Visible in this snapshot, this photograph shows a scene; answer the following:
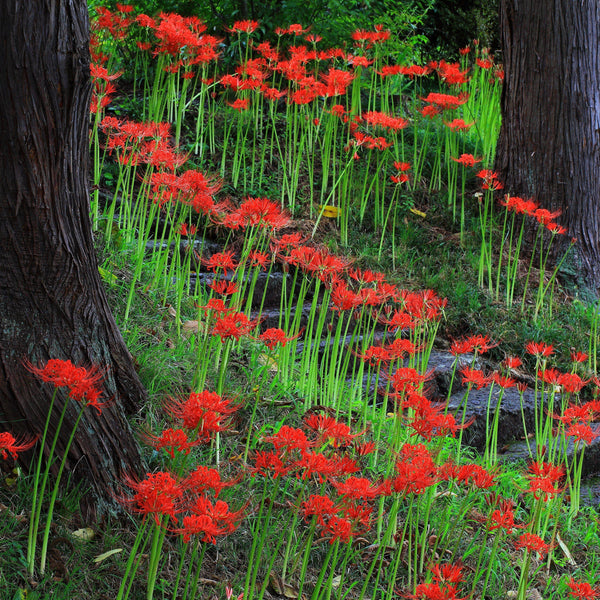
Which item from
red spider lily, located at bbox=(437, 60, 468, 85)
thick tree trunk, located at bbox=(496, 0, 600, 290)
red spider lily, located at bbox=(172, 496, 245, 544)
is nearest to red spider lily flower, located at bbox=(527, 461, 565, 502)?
red spider lily, located at bbox=(172, 496, 245, 544)

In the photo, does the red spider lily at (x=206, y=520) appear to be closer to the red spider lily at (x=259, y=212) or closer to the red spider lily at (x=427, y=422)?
the red spider lily at (x=427, y=422)

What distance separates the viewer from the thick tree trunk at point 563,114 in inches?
247

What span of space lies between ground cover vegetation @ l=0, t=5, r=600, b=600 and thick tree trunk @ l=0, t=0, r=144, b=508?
0.11 meters

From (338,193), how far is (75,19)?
12.7 ft

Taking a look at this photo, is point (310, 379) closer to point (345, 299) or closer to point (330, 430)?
point (345, 299)

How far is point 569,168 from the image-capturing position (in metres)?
6.31

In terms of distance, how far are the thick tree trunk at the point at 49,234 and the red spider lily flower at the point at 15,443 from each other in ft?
0.12

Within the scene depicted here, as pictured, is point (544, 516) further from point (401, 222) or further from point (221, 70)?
point (221, 70)

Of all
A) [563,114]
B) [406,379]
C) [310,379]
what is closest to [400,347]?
[406,379]

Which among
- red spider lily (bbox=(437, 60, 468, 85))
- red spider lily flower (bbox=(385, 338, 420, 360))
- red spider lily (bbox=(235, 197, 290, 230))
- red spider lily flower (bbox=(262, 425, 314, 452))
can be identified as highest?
red spider lily (bbox=(437, 60, 468, 85))

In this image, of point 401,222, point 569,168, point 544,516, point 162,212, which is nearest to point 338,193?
point 401,222

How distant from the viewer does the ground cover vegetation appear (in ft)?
7.97

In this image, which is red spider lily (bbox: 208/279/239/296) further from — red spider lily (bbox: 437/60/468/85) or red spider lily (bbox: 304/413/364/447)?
red spider lily (bbox: 437/60/468/85)

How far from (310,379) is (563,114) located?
13.2ft
